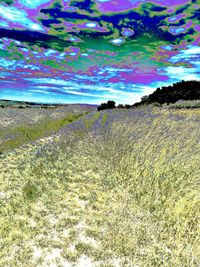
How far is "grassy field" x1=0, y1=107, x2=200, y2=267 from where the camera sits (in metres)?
3.75

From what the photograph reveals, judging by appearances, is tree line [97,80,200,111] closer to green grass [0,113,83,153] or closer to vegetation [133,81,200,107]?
vegetation [133,81,200,107]

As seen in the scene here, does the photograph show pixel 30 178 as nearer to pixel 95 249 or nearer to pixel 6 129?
pixel 95 249

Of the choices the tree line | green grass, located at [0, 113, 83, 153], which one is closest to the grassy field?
green grass, located at [0, 113, 83, 153]

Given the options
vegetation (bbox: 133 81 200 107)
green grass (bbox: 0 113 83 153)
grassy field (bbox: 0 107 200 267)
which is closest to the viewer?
grassy field (bbox: 0 107 200 267)

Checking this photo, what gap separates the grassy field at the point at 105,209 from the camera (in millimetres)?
3746

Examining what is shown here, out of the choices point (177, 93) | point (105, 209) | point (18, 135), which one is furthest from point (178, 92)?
point (105, 209)

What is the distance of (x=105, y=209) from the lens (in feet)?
17.0

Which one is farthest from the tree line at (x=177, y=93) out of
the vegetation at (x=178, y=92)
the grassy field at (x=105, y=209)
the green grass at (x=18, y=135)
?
the grassy field at (x=105, y=209)

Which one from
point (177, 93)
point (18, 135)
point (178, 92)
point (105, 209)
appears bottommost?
point (105, 209)

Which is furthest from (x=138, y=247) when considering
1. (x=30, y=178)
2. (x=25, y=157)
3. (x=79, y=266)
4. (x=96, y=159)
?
(x=25, y=157)

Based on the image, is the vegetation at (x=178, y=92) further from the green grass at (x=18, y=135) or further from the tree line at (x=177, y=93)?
the green grass at (x=18, y=135)

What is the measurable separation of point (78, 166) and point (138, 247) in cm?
470

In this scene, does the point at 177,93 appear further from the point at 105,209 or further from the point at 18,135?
the point at 105,209

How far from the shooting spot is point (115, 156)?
375 inches
